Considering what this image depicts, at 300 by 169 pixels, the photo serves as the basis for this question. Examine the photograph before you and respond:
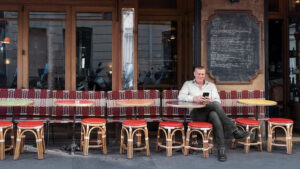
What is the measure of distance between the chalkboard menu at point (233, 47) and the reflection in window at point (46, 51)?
2.98 metres

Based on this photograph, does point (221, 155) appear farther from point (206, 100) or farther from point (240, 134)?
point (206, 100)

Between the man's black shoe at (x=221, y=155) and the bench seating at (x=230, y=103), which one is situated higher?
the bench seating at (x=230, y=103)

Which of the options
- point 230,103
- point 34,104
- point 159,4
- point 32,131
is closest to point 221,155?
point 230,103

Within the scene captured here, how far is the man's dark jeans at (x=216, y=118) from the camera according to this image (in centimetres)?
577

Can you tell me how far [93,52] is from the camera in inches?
291

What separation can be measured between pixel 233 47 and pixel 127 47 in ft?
7.03

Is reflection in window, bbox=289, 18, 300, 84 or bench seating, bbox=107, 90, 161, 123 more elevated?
reflection in window, bbox=289, 18, 300, 84

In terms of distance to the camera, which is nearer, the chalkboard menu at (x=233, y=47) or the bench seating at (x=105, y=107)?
the bench seating at (x=105, y=107)

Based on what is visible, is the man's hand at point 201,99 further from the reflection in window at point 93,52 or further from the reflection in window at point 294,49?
the reflection in window at point 294,49

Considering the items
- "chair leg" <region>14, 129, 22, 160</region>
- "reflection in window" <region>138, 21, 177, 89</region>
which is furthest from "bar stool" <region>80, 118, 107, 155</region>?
"reflection in window" <region>138, 21, 177, 89</region>

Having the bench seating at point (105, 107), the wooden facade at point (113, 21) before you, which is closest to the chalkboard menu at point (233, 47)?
the wooden facade at point (113, 21)

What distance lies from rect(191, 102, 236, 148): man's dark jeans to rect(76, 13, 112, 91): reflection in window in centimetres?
215

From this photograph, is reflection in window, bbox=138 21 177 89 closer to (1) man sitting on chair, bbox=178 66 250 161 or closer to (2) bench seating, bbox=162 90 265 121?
(2) bench seating, bbox=162 90 265 121

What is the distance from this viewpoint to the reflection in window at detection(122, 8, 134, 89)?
7.28 meters
